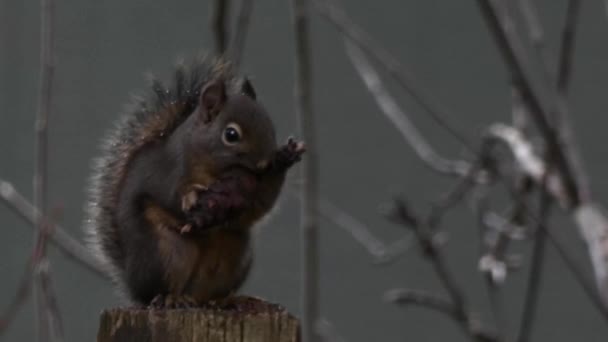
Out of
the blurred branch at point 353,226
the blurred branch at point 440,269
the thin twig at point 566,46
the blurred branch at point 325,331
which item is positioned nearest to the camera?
the thin twig at point 566,46

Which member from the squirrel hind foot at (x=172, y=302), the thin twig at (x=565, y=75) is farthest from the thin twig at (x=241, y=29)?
the thin twig at (x=565, y=75)

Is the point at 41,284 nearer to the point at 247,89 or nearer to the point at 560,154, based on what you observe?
the point at 247,89

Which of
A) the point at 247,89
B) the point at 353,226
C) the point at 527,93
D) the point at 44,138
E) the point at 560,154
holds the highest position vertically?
the point at 44,138

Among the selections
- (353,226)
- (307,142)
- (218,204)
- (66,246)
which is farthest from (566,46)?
(353,226)

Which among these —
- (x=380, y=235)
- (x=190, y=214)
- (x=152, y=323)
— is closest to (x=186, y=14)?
(x=380, y=235)

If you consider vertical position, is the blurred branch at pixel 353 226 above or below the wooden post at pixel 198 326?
→ below

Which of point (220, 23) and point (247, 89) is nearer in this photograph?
point (220, 23)

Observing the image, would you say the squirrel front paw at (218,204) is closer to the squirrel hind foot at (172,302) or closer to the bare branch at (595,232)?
the squirrel hind foot at (172,302)
